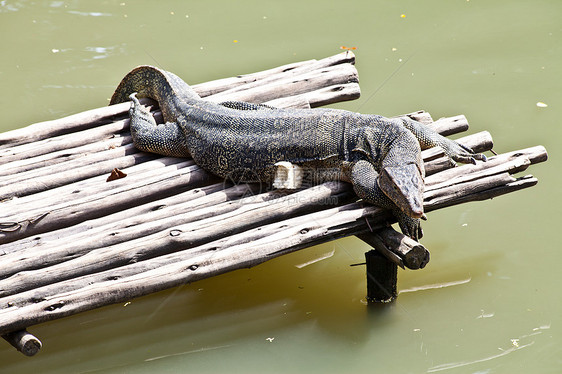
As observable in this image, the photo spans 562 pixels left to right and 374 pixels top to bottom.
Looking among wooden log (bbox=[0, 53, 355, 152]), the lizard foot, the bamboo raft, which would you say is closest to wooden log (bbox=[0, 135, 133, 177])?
the bamboo raft

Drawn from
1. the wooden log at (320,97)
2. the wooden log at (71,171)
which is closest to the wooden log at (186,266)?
the wooden log at (71,171)

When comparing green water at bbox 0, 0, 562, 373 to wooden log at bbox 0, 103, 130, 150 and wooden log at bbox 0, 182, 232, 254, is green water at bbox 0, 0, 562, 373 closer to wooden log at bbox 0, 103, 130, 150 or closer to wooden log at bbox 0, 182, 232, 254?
wooden log at bbox 0, 182, 232, 254

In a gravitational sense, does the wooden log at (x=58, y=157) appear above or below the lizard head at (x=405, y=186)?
above

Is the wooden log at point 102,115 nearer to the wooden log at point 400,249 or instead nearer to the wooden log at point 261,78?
the wooden log at point 261,78

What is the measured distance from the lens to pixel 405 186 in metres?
4.42

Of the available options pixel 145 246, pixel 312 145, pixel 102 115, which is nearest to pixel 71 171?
pixel 102 115

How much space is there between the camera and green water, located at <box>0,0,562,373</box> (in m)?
4.58

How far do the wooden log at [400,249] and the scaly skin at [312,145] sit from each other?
0.18 meters

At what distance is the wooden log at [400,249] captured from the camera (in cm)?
434

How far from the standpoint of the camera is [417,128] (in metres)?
5.26

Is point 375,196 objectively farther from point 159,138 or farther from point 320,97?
point 159,138

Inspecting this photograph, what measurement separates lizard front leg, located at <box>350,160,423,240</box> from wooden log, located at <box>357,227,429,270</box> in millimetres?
134

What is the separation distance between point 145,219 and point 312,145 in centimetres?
138

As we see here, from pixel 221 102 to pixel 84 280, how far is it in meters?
2.26
